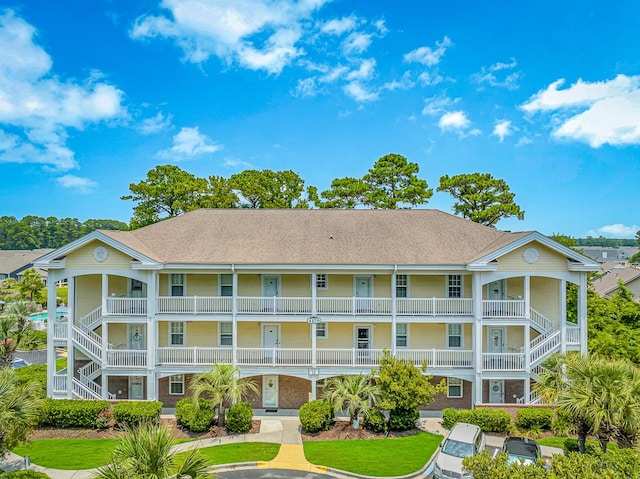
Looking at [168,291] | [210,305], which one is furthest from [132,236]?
[210,305]

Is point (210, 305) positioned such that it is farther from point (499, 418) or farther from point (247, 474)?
point (499, 418)

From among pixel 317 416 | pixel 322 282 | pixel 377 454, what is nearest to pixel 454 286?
pixel 322 282

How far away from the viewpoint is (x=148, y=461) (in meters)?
8.85

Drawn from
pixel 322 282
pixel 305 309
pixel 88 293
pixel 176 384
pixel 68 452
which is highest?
pixel 322 282

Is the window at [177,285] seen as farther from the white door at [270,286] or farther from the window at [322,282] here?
the window at [322,282]

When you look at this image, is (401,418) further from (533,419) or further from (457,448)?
(533,419)

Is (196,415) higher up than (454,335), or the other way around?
(454,335)

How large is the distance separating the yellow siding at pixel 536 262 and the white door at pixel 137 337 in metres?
19.8

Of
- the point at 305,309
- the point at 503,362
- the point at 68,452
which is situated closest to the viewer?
the point at 68,452

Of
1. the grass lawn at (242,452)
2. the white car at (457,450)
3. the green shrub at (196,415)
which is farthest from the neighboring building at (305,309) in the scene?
the white car at (457,450)

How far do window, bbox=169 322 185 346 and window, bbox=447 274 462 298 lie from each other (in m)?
15.2

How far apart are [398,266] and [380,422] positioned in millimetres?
7613

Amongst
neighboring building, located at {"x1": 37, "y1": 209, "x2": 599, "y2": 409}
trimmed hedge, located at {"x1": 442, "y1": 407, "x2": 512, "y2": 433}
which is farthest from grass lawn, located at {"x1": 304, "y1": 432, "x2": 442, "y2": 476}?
neighboring building, located at {"x1": 37, "y1": 209, "x2": 599, "y2": 409}

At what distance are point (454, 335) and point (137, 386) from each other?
17986 millimetres
